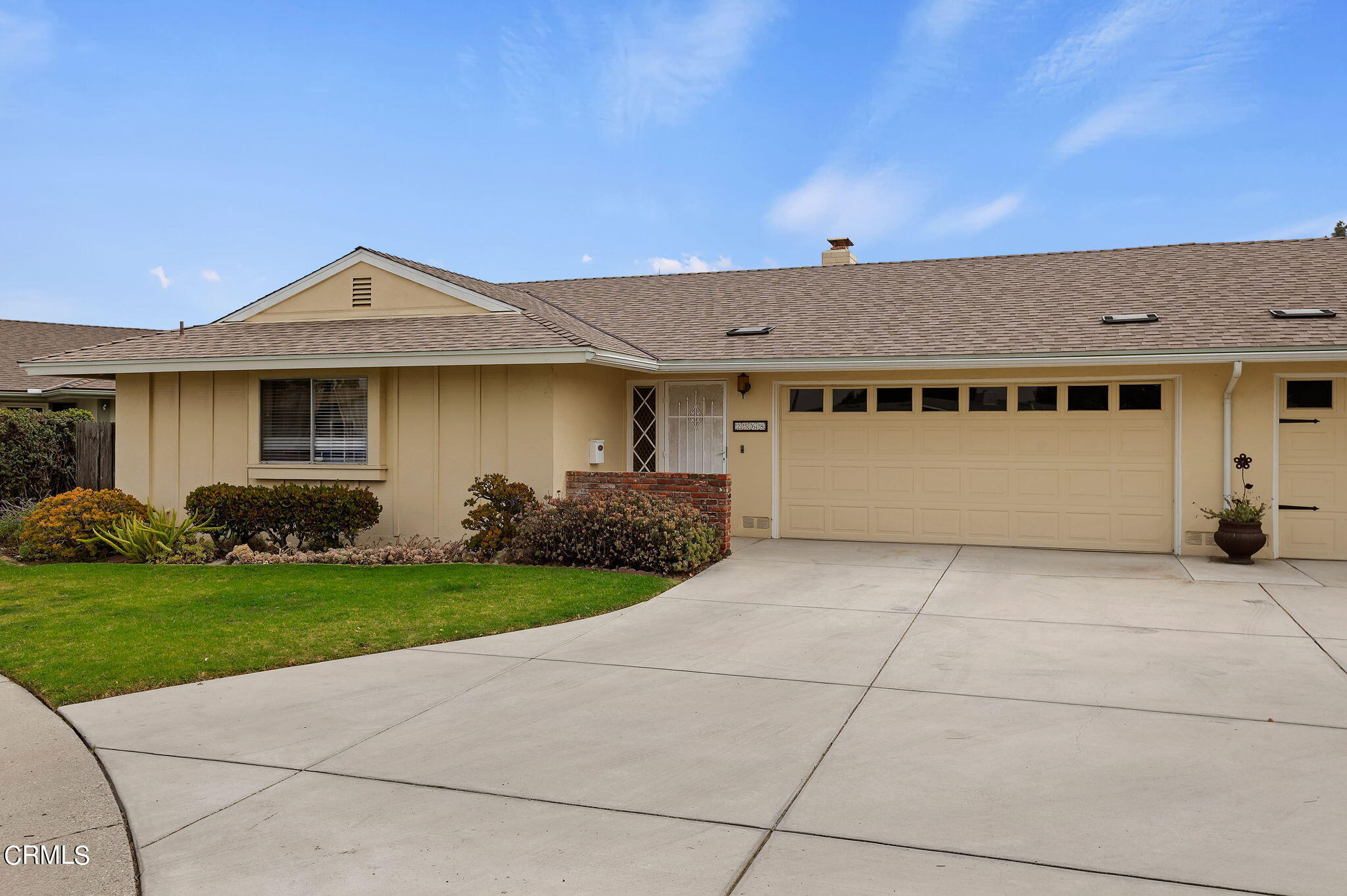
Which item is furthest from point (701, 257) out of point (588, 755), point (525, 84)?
point (588, 755)

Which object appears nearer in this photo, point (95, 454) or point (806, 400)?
point (806, 400)

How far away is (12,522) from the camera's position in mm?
13328

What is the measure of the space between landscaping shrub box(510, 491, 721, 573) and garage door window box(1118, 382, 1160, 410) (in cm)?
578

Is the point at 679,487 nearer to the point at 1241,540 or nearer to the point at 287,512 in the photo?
the point at 287,512

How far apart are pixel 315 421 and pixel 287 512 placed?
1.56m

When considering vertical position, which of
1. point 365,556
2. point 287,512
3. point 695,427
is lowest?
point 365,556

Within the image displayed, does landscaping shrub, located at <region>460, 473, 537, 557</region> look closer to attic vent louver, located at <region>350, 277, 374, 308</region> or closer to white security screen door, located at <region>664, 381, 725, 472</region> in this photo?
white security screen door, located at <region>664, 381, 725, 472</region>

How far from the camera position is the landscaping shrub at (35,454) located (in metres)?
15.4

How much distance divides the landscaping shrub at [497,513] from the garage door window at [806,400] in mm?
4237

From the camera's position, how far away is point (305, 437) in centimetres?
1257

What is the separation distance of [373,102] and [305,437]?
7.44 metres

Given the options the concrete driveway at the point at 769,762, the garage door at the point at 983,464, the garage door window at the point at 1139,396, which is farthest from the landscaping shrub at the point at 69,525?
the garage door window at the point at 1139,396

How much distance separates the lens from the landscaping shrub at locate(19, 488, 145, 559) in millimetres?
11531

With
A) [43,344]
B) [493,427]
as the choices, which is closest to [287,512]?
[493,427]
